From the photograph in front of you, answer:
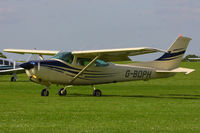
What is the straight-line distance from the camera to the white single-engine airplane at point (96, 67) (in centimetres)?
2041

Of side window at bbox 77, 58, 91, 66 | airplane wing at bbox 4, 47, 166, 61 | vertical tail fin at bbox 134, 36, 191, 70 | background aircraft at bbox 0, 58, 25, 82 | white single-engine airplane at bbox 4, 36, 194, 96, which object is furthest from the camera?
background aircraft at bbox 0, 58, 25, 82

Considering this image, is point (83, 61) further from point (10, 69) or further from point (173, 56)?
point (10, 69)

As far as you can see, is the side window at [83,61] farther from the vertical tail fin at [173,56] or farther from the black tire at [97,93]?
the vertical tail fin at [173,56]

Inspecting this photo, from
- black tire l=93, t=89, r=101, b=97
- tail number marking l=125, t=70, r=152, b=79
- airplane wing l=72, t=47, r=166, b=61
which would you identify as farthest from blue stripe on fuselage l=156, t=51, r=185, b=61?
black tire l=93, t=89, r=101, b=97

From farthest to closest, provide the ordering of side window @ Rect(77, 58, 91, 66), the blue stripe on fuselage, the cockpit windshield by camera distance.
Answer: the blue stripe on fuselage
side window @ Rect(77, 58, 91, 66)
the cockpit windshield

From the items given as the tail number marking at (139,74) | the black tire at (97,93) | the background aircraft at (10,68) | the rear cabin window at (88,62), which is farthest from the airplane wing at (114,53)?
the background aircraft at (10,68)

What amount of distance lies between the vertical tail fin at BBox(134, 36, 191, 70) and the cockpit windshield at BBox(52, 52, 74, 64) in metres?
4.27

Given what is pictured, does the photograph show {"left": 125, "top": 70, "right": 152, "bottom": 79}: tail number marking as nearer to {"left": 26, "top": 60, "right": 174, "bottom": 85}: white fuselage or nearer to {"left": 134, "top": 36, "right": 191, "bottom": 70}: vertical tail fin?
{"left": 26, "top": 60, "right": 174, "bottom": 85}: white fuselage

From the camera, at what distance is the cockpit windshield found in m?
21.0

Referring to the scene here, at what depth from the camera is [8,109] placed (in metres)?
13.9

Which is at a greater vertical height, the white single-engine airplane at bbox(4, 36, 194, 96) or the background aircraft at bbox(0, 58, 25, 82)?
the white single-engine airplane at bbox(4, 36, 194, 96)

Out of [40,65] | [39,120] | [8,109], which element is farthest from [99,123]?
[40,65]

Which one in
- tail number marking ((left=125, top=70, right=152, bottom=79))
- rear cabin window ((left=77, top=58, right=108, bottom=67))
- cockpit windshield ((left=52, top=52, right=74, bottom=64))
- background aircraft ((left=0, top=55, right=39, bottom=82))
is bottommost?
background aircraft ((left=0, top=55, right=39, bottom=82))

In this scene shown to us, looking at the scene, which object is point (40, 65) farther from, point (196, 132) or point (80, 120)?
point (196, 132)
